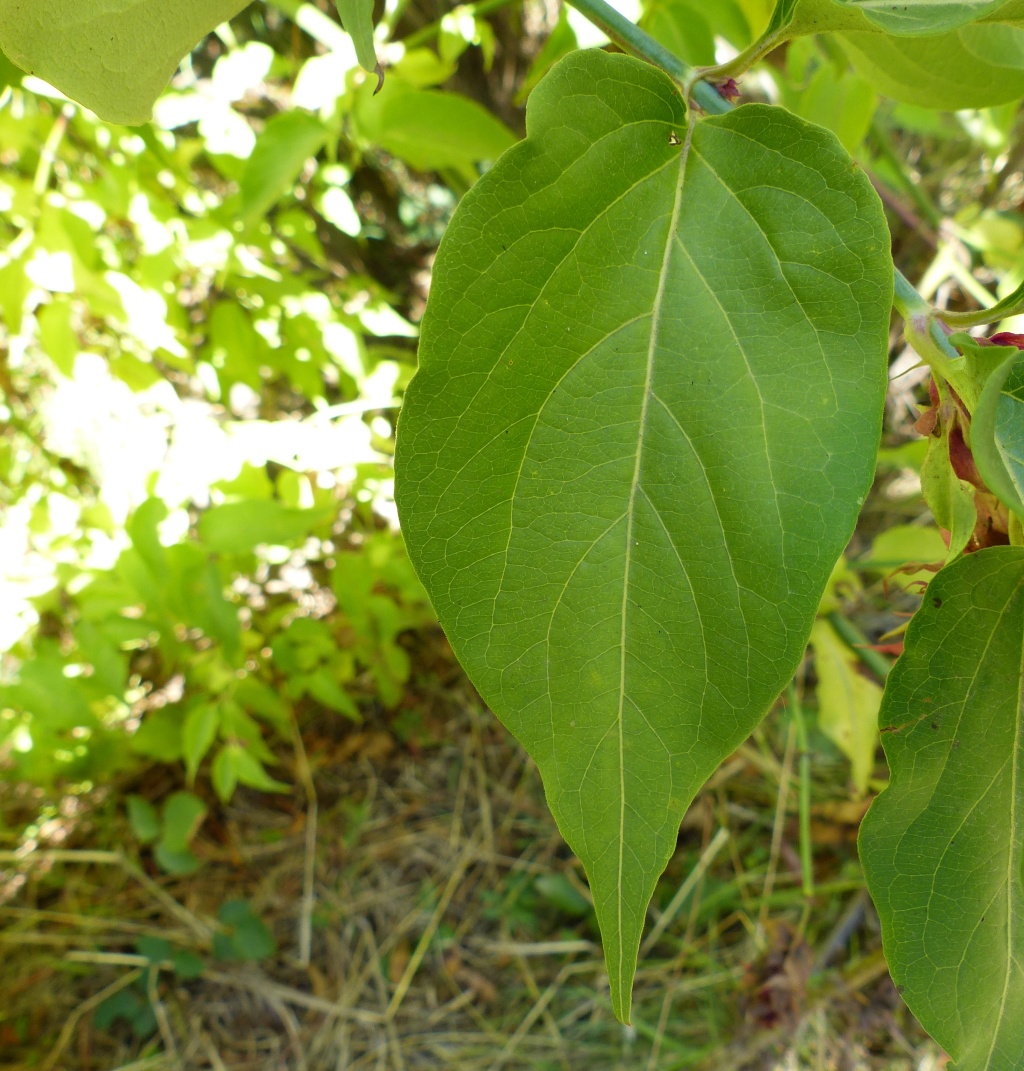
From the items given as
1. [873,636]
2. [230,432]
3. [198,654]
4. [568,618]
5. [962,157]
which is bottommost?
[873,636]

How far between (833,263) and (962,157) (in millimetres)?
1449

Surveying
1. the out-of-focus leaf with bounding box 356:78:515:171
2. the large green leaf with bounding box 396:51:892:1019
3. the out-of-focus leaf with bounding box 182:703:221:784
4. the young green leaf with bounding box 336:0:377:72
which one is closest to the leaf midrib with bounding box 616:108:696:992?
the large green leaf with bounding box 396:51:892:1019

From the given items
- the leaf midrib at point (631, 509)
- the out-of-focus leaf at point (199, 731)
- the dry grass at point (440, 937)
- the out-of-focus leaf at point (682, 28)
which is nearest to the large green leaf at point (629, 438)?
the leaf midrib at point (631, 509)

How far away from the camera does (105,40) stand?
0.28 metres

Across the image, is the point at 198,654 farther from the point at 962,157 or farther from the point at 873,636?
the point at 962,157

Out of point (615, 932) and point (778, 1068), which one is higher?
point (615, 932)

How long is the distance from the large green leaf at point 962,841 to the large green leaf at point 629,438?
0.07m

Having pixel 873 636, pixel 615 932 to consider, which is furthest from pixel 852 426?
pixel 873 636

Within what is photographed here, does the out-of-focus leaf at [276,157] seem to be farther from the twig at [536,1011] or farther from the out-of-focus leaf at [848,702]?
the twig at [536,1011]

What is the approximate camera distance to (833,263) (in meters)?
0.25

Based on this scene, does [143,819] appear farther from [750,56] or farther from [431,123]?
[750,56]

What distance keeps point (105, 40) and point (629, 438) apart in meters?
0.23

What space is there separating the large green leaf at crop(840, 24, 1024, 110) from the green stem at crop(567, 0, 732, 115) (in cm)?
12

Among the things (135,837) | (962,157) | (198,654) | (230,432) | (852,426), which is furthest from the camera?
(962,157)
